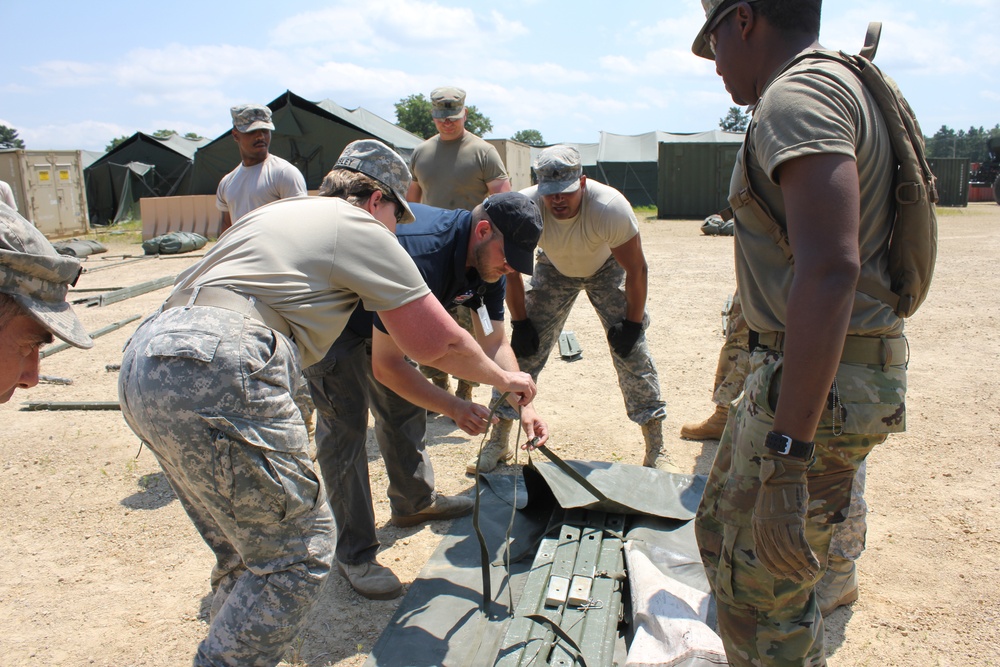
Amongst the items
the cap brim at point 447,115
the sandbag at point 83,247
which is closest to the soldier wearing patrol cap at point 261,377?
the cap brim at point 447,115

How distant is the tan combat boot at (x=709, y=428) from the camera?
4598 mm

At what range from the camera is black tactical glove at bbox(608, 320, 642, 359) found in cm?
411

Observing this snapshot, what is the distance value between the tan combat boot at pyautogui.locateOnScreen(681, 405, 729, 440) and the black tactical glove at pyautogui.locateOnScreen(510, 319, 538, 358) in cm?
119

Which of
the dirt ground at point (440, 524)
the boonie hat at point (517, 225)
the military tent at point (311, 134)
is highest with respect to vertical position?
the military tent at point (311, 134)

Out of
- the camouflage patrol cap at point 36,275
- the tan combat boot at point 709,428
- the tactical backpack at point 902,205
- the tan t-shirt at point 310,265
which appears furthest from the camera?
the tan combat boot at point 709,428

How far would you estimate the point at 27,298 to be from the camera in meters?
1.63

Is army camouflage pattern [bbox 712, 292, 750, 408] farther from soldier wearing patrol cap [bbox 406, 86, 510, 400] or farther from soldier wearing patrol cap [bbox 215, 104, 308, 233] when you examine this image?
soldier wearing patrol cap [bbox 215, 104, 308, 233]

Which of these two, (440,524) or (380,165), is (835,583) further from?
(380,165)

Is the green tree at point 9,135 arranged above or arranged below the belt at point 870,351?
above

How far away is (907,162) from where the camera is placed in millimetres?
1725

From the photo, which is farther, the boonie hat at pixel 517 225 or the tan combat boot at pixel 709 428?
A: the tan combat boot at pixel 709 428

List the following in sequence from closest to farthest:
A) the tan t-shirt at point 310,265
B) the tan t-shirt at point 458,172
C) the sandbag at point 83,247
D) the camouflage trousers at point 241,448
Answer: the camouflage trousers at point 241,448
the tan t-shirt at point 310,265
the tan t-shirt at point 458,172
the sandbag at point 83,247

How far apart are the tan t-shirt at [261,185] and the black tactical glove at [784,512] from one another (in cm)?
378

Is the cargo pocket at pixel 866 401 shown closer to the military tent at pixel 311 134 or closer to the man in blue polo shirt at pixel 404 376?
the man in blue polo shirt at pixel 404 376
